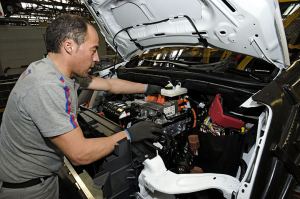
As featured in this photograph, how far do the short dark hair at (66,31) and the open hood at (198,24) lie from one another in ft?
1.82

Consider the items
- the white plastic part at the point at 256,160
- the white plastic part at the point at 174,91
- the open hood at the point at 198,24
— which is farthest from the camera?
the white plastic part at the point at 174,91

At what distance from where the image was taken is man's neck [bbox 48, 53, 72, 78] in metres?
1.48

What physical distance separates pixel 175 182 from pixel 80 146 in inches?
23.0

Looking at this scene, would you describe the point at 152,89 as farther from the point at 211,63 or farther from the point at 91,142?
the point at 91,142

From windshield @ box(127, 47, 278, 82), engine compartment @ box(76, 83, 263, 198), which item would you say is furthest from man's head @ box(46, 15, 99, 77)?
windshield @ box(127, 47, 278, 82)

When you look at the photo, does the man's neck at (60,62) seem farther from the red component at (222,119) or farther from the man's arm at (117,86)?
the red component at (222,119)

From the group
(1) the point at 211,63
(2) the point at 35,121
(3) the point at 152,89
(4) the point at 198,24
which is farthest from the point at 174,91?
(2) the point at 35,121

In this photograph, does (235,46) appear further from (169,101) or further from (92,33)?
(92,33)

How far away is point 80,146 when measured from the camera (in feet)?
4.35

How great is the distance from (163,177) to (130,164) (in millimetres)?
240

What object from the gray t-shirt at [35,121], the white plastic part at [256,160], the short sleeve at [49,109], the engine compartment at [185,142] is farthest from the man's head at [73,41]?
the white plastic part at [256,160]

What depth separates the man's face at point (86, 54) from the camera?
4.72 ft

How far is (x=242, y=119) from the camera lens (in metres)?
1.49

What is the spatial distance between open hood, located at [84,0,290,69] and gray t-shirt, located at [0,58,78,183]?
0.84 meters
